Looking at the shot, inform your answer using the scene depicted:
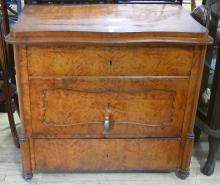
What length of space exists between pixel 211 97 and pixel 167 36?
16.0 inches

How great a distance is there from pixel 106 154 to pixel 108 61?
1.41ft

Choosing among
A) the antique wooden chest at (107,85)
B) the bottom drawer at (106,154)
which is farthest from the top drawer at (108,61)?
the bottom drawer at (106,154)

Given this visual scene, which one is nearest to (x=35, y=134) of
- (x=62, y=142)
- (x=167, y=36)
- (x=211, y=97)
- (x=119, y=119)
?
(x=62, y=142)

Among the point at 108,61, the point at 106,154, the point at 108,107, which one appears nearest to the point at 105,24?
the point at 108,61

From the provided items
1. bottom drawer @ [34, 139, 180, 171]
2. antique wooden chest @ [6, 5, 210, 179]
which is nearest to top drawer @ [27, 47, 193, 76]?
antique wooden chest @ [6, 5, 210, 179]

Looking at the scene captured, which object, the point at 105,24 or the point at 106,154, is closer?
the point at 105,24

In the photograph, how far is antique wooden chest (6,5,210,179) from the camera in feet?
4.06

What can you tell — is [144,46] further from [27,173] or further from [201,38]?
[27,173]

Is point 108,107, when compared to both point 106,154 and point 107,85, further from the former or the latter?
point 106,154

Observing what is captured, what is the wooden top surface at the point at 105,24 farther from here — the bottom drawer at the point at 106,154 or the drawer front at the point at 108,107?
the bottom drawer at the point at 106,154

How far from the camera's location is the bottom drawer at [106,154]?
1449mm

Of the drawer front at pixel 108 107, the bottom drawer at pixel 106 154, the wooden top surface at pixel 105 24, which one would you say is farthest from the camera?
the bottom drawer at pixel 106 154

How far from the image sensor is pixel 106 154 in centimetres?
148

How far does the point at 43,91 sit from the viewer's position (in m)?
1.32
